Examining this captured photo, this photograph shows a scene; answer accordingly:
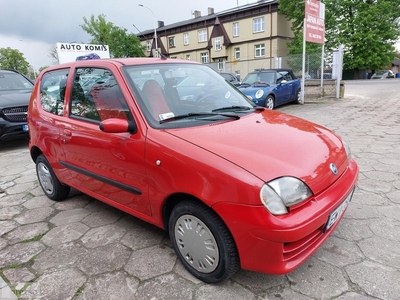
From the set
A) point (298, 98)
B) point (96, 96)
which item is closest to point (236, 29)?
point (298, 98)

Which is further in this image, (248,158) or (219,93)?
Answer: (219,93)

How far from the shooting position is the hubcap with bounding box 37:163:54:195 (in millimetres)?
3578

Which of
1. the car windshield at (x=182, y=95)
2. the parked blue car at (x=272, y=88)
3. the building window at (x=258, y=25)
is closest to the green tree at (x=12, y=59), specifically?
the building window at (x=258, y=25)

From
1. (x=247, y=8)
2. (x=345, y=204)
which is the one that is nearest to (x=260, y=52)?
(x=247, y=8)

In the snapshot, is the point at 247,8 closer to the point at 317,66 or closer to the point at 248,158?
the point at 317,66

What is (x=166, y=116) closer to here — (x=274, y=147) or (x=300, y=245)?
(x=274, y=147)

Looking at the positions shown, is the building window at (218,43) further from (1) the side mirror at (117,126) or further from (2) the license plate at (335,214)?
(2) the license plate at (335,214)

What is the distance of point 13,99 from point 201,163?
621 cm

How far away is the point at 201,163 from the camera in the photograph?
6.09 ft

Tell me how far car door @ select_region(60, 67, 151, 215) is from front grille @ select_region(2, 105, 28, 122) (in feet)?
13.0

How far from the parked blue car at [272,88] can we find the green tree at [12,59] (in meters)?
59.2

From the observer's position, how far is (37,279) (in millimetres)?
2223

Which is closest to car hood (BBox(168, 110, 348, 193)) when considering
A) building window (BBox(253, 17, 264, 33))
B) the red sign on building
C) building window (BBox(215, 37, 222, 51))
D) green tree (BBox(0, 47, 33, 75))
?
the red sign on building

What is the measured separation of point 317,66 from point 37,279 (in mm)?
14520
